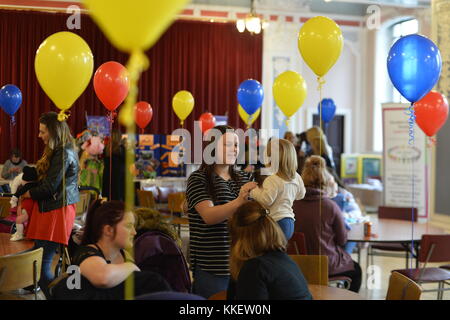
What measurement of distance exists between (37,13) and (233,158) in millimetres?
10967

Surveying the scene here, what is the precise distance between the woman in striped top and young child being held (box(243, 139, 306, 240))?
44cm

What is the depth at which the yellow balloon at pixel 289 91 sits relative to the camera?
5.20m

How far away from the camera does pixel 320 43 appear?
149 inches

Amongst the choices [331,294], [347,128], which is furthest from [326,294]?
[347,128]

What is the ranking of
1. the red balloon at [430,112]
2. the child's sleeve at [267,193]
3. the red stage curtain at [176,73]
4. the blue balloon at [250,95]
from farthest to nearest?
1. the red stage curtain at [176,73]
2. the blue balloon at [250,95]
3. the red balloon at [430,112]
4. the child's sleeve at [267,193]

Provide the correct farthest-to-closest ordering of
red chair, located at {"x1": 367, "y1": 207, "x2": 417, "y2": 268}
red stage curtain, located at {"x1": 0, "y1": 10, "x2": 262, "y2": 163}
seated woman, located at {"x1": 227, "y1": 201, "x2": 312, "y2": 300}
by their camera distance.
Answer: red stage curtain, located at {"x1": 0, "y1": 10, "x2": 262, "y2": 163} → red chair, located at {"x1": 367, "y1": 207, "x2": 417, "y2": 268} → seated woman, located at {"x1": 227, "y1": 201, "x2": 312, "y2": 300}

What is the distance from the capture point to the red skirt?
363cm

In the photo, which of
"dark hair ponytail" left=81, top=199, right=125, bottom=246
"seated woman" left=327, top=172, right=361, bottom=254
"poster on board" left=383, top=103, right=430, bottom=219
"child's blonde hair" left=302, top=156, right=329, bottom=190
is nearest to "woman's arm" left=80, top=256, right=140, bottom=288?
"dark hair ponytail" left=81, top=199, right=125, bottom=246

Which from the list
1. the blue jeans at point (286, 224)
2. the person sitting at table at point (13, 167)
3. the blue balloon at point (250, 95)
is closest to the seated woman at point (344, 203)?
the blue jeans at point (286, 224)

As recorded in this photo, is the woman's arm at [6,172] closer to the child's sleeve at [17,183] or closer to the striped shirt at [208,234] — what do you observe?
the child's sleeve at [17,183]

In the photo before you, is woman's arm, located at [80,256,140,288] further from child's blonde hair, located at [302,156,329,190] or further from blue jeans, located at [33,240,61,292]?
child's blonde hair, located at [302,156,329,190]

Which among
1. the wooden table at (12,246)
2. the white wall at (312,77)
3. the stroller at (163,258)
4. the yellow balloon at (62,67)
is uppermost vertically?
the white wall at (312,77)

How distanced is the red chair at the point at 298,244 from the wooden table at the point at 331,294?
994 mm
